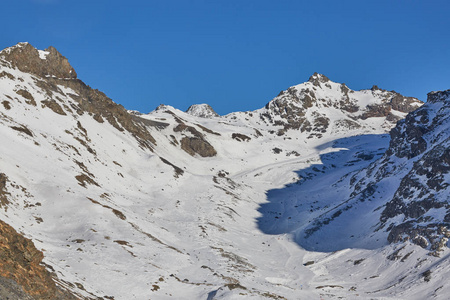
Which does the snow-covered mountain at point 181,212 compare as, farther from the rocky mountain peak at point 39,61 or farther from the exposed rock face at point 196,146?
the exposed rock face at point 196,146

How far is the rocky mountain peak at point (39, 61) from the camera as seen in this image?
12094 centimetres

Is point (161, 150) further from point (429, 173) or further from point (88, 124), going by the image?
point (429, 173)

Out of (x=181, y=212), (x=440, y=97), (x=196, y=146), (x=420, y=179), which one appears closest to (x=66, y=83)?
(x=196, y=146)

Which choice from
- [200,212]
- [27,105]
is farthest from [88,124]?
[200,212]

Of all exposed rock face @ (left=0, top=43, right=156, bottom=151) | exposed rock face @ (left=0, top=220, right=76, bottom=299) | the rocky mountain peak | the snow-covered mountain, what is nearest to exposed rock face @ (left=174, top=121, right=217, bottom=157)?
the snow-covered mountain

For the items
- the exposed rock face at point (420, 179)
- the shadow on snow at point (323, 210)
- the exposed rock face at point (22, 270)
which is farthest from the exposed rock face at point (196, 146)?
the exposed rock face at point (22, 270)

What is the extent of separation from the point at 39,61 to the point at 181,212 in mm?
74938

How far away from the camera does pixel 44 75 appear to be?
128250mm

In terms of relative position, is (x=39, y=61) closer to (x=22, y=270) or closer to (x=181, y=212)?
(x=181, y=212)

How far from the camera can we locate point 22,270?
23781 millimetres

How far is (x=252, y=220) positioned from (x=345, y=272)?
113ft

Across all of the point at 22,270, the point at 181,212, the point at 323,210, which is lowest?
the point at 22,270

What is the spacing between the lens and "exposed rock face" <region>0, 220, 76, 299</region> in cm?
2255

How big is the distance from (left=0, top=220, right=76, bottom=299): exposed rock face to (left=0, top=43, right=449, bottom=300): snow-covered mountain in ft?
1.31
